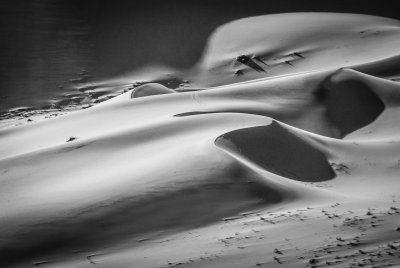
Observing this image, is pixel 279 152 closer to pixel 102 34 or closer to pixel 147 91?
pixel 147 91

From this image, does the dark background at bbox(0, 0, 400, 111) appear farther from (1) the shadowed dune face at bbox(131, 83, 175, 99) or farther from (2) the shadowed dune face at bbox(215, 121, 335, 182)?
(2) the shadowed dune face at bbox(215, 121, 335, 182)

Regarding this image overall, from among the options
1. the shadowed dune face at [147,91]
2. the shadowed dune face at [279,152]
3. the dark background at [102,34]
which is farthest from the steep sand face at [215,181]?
the dark background at [102,34]

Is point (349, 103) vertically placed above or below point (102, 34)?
below

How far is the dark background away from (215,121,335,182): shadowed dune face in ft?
15.6

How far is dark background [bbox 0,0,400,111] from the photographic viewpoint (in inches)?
359

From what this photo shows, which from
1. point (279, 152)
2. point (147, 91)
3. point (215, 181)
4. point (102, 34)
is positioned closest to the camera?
point (215, 181)

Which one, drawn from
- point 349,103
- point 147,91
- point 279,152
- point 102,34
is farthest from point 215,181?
point 102,34

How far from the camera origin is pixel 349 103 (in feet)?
20.3

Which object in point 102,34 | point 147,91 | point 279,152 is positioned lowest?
point 279,152

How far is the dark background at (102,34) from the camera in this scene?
29.9 feet

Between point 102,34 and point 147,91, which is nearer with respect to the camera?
point 147,91

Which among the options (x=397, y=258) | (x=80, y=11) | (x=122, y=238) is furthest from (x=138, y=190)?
(x=80, y=11)

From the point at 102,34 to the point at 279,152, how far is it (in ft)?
22.2

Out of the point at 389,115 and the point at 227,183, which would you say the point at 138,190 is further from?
the point at 389,115
